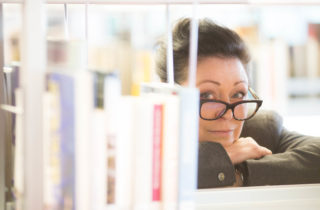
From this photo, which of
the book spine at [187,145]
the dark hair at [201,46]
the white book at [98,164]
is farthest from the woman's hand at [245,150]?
the white book at [98,164]

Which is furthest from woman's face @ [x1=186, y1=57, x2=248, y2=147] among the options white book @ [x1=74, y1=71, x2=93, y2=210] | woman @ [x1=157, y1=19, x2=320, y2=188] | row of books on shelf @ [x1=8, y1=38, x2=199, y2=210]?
white book @ [x1=74, y1=71, x2=93, y2=210]

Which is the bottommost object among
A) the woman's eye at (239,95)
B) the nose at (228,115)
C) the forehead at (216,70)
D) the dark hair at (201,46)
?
the nose at (228,115)

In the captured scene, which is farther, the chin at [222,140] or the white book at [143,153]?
the chin at [222,140]

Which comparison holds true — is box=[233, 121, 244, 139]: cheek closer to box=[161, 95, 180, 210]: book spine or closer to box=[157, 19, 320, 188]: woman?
box=[157, 19, 320, 188]: woman

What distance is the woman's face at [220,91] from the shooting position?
5.56ft

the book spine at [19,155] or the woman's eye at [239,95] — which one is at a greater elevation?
the woman's eye at [239,95]

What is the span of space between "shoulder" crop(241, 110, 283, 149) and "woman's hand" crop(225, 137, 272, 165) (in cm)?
2

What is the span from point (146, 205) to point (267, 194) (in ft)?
2.27

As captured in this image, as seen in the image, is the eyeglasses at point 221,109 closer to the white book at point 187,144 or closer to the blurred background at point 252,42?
the blurred background at point 252,42

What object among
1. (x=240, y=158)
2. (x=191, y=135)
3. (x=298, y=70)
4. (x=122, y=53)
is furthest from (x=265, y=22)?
(x=191, y=135)

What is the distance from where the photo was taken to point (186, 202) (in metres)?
A: 0.98

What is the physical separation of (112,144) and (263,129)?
3.15 feet

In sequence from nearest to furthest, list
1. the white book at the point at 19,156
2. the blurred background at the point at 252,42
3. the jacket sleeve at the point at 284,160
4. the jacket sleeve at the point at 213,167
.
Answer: the white book at the point at 19,156 → the jacket sleeve at the point at 213,167 → the jacket sleeve at the point at 284,160 → the blurred background at the point at 252,42

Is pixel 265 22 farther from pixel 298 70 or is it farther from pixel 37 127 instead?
pixel 37 127
